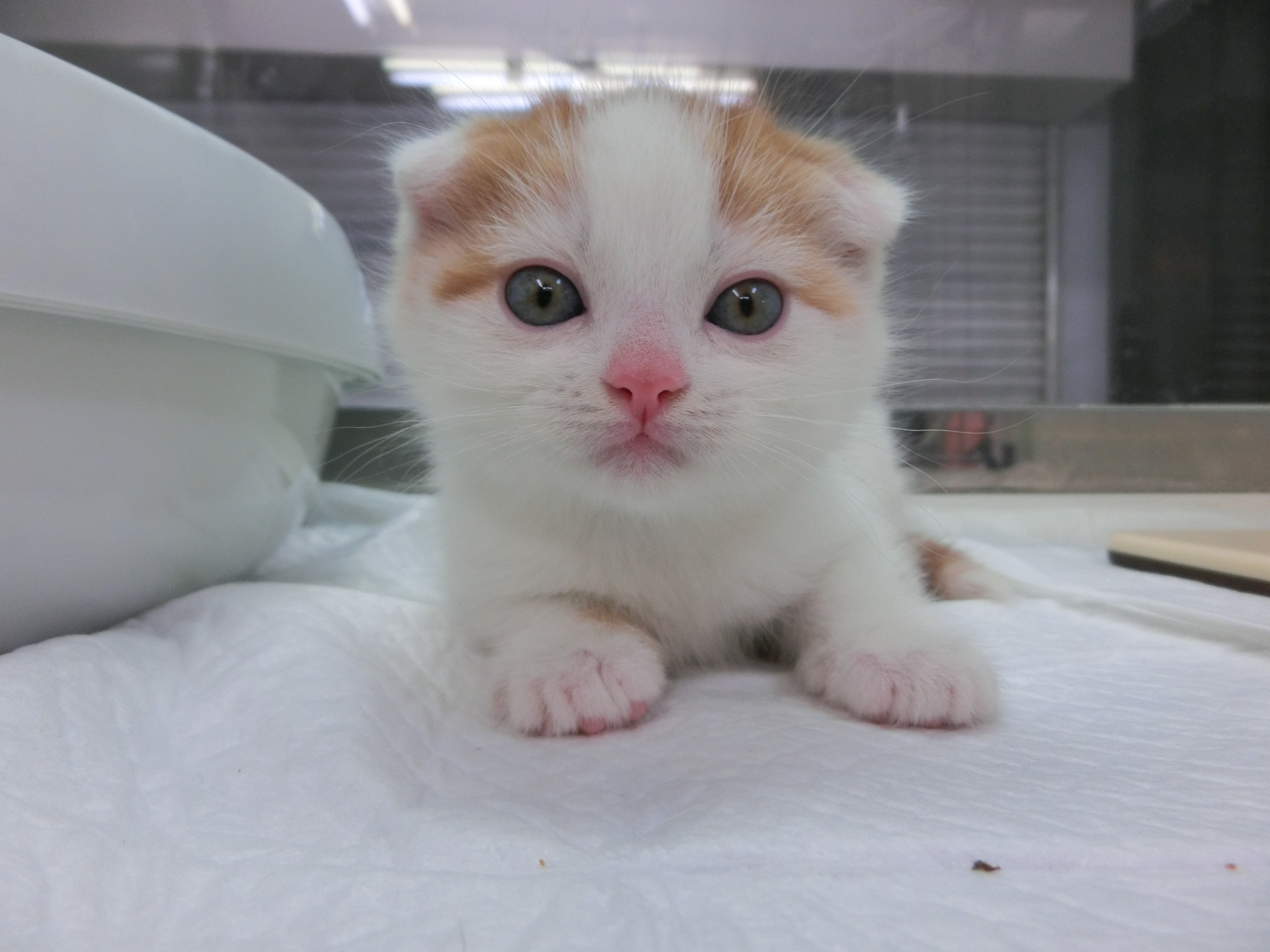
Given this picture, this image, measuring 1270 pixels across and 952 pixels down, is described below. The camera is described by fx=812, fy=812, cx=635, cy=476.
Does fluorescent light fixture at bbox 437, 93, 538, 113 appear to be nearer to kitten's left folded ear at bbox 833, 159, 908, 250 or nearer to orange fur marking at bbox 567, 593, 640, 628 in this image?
kitten's left folded ear at bbox 833, 159, 908, 250

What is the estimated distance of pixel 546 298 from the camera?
81 cm

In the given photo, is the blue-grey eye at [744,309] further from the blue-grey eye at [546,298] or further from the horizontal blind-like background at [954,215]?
the horizontal blind-like background at [954,215]

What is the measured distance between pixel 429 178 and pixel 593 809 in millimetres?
698

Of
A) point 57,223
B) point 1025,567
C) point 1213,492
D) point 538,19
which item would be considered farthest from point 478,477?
point 1213,492

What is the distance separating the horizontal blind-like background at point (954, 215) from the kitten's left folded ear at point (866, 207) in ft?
3.06

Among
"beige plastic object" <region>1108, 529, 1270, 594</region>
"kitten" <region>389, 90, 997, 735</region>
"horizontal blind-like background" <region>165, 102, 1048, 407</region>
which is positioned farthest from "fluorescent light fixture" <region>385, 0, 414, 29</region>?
"beige plastic object" <region>1108, 529, 1270, 594</region>

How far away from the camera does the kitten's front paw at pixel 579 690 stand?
31.5 inches

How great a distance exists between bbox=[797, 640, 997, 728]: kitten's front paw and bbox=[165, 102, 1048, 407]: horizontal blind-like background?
1141 mm

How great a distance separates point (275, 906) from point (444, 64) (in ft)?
6.16

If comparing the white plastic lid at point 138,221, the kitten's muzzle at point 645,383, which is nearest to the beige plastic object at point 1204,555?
the kitten's muzzle at point 645,383

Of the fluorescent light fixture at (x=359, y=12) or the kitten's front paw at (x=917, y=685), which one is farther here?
the fluorescent light fixture at (x=359, y=12)

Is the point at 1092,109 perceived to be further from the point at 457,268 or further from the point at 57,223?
the point at 57,223

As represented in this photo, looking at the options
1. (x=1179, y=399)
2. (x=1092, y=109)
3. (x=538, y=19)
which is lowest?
(x=1179, y=399)

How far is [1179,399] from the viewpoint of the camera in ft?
7.18
